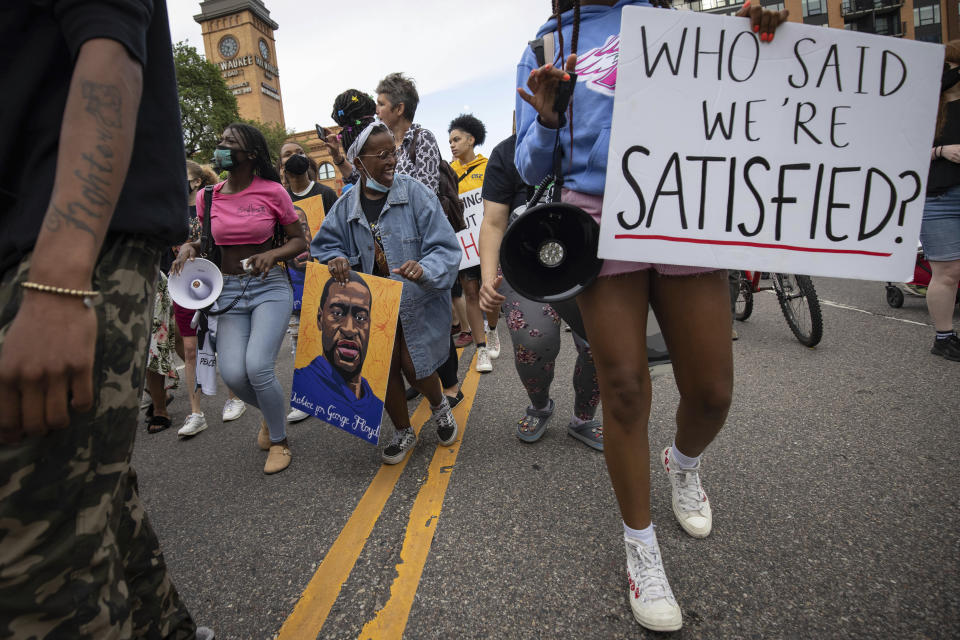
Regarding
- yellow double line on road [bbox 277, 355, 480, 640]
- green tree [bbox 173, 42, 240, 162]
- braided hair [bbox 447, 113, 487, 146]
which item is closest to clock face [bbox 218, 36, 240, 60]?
green tree [bbox 173, 42, 240, 162]

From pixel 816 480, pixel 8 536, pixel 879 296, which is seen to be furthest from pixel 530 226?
pixel 879 296

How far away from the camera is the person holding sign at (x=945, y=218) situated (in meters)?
3.45

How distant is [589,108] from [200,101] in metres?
38.5

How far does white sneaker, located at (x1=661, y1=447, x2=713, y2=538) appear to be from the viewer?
75.5 inches

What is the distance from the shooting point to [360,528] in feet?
7.32

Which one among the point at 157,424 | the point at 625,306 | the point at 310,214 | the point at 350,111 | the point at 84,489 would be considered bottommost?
the point at 157,424

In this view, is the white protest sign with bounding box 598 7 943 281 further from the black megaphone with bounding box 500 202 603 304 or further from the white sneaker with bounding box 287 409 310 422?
the white sneaker with bounding box 287 409 310 422

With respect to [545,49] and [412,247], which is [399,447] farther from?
[545,49]

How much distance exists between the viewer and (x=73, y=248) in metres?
0.86

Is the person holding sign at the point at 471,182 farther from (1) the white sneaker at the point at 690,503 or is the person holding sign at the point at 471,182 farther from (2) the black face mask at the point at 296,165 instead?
(1) the white sneaker at the point at 690,503

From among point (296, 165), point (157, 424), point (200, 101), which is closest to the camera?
point (157, 424)

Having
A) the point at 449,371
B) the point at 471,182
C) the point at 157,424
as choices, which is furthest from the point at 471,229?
the point at 157,424

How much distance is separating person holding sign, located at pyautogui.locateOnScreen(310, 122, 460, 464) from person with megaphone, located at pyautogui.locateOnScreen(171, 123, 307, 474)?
467 millimetres

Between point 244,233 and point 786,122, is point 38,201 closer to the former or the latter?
point 786,122
